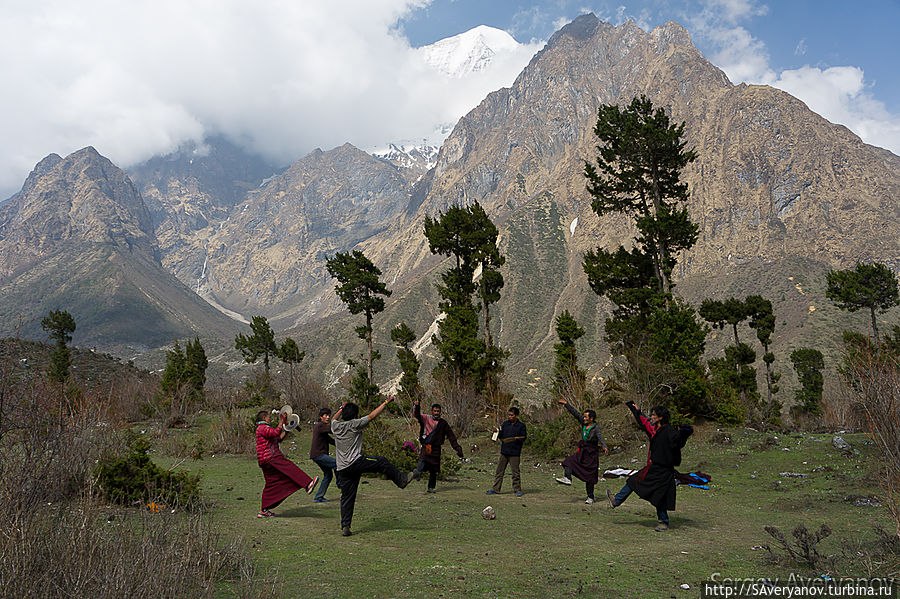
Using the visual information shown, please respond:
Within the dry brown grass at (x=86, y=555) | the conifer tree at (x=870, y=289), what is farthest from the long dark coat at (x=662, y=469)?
the conifer tree at (x=870, y=289)

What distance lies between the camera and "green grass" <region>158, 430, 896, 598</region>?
498cm

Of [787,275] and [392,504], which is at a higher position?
[787,275]

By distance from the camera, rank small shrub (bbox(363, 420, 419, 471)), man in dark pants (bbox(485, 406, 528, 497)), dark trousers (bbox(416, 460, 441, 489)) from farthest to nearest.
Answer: small shrub (bbox(363, 420, 419, 471)) → man in dark pants (bbox(485, 406, 528, 497)) → dark trousers (bbox(416, 460, 441, 489))

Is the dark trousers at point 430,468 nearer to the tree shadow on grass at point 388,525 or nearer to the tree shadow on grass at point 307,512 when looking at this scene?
the tree shadow on grass at point 307,512

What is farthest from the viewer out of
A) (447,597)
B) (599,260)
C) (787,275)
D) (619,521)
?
(787,275)

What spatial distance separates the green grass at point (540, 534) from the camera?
16.3 feet

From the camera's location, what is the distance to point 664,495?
7.51 meters

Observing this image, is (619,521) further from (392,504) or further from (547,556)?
(392,504)

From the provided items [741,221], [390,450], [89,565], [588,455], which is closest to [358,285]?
[390,450]

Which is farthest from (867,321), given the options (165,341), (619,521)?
(165,341)

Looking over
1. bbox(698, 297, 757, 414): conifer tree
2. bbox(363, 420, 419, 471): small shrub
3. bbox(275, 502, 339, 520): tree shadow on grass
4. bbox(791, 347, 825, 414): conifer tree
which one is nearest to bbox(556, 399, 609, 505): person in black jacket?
bbox(363, 420, 419, 471): small shrub

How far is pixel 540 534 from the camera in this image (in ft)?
23.4

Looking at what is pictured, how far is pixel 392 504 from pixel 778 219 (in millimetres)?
161815

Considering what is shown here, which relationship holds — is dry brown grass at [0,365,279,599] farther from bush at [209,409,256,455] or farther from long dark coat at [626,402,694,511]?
bush at [209,409,256,455]
